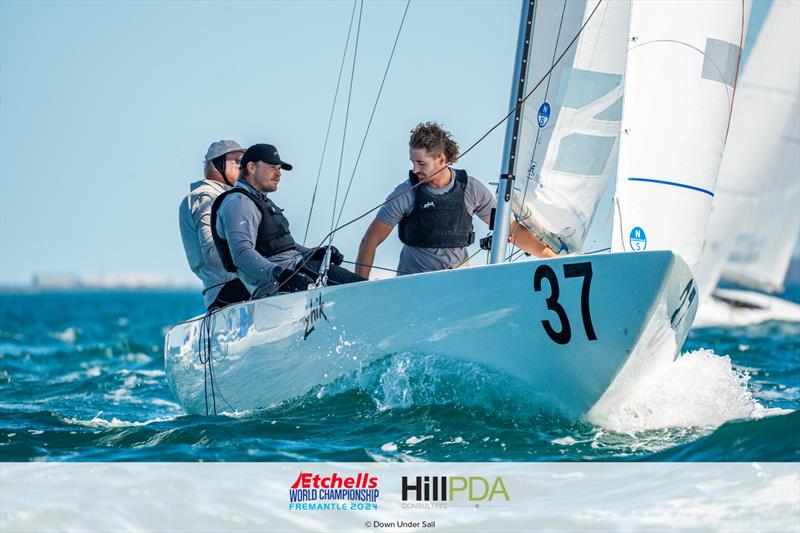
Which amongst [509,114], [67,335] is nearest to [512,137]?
[509,114]

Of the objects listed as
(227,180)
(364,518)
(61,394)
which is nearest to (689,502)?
(364,518)

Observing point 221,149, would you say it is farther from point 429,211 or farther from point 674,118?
point 674,118

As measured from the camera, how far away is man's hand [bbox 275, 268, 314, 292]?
4.98 m

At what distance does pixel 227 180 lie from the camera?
6.04m

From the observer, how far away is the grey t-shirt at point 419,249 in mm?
4973

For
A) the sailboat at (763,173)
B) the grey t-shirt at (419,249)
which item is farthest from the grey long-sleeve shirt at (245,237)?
the sailboat at (763,173)

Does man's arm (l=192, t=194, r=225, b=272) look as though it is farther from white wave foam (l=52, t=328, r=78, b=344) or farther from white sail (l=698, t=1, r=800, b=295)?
white wave foam (l=52, t=328, r=78, b=344)

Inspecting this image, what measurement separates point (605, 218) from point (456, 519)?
216cm

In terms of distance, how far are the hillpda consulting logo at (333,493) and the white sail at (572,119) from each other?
1816 mm

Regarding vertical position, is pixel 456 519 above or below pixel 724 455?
below

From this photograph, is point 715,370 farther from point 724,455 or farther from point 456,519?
point 456,519

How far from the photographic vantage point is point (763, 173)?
16.0m

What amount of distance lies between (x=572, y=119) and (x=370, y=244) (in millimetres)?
1177

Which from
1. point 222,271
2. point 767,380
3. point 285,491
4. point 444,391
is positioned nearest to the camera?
point 285,491
